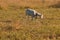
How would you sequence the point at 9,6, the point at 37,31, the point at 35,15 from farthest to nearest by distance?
the point at 9,6 < the point at 35,15 < the point at 37,31

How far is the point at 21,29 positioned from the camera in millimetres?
10648

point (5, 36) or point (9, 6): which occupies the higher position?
point (5, 36)

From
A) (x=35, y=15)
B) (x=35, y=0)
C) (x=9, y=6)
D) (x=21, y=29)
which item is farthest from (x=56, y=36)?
(x=35, y=0)

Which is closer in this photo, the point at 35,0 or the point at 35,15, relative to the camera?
the point at 35,15

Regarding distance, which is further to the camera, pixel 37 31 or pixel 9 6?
pixel 9 6

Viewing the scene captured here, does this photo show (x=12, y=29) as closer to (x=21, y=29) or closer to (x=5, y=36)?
(x=21, y=29)

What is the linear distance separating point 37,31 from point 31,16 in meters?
4.00

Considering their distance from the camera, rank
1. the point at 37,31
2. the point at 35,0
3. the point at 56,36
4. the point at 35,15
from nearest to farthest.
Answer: the point at 56,36
the point at 37,31
the point at 35,15
the point at 35,0

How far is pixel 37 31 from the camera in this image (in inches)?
406

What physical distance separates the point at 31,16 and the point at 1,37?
5.42 metres

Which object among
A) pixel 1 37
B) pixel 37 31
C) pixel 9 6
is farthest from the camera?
pixel 9 6

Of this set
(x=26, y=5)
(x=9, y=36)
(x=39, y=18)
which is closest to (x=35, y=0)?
(x=26, y=5)

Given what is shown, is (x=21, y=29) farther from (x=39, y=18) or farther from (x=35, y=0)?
(x=35, y=0)

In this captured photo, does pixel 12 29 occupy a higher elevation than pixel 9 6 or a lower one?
higher
